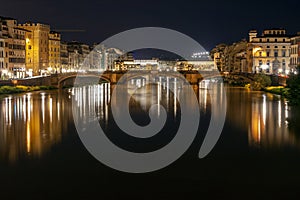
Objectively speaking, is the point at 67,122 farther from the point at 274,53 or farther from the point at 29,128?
the point at 274,53

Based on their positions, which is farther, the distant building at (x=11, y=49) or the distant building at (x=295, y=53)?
the distant building at (x=11, y=49)

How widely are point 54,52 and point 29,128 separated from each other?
2252 inches

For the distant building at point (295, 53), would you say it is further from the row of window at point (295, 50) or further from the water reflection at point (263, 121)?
the water reflection at point (263, 121)

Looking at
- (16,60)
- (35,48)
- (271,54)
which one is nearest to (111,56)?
(35,48)

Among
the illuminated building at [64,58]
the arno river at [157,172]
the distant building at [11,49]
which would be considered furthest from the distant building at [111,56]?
the arno river at [157,172]

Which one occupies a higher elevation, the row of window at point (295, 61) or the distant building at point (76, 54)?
the distant building at point (76, 54)

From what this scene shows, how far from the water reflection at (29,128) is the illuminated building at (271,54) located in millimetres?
41997

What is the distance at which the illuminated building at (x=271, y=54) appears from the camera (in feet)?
231

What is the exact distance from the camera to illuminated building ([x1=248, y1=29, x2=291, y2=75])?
70.5 metres

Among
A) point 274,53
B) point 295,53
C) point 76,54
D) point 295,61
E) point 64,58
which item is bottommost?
point 295,61

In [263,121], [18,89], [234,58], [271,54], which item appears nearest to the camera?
[263,121]

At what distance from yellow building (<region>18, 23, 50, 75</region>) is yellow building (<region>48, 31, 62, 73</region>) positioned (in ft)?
11.5

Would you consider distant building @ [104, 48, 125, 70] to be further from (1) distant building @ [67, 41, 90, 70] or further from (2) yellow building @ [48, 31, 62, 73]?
(2) yellow building @ [48, 31, 62, 73]

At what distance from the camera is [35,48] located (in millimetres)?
70625
